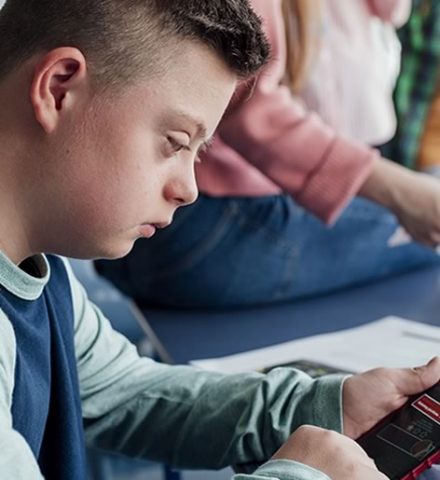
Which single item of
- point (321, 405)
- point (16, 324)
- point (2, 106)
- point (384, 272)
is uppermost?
point (2, 106)

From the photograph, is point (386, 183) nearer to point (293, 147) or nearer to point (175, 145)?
point (293, 147)

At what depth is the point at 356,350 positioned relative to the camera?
108 cm

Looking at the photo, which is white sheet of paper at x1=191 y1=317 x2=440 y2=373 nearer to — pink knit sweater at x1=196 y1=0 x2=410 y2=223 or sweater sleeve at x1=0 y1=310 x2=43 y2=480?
pink knit sweater at x1=196 y1=0 x2=410 y2=223

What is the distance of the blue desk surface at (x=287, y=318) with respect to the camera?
120 cm

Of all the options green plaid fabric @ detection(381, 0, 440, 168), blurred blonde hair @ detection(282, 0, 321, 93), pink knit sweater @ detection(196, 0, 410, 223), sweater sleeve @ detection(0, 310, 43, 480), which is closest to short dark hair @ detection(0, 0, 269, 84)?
sweater sleeve @ detection(0, 310, 43, 480)

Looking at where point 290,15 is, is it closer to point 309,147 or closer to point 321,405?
point 309,147

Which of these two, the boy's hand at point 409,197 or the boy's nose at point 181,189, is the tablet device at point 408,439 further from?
the boy's hand at point 409,197

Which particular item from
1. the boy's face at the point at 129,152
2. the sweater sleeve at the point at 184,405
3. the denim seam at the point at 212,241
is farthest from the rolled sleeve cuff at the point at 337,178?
the boy's face at the point at 129,152

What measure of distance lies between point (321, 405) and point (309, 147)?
1.90 ft

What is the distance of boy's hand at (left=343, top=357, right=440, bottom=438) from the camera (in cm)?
75

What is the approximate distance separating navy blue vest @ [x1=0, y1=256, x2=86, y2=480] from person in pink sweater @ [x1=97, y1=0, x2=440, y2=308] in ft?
1.70

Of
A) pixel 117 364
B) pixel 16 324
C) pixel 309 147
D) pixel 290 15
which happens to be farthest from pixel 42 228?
pixel 290 15

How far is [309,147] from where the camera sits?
50.7 inches

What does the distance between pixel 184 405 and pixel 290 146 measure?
0.54 m
